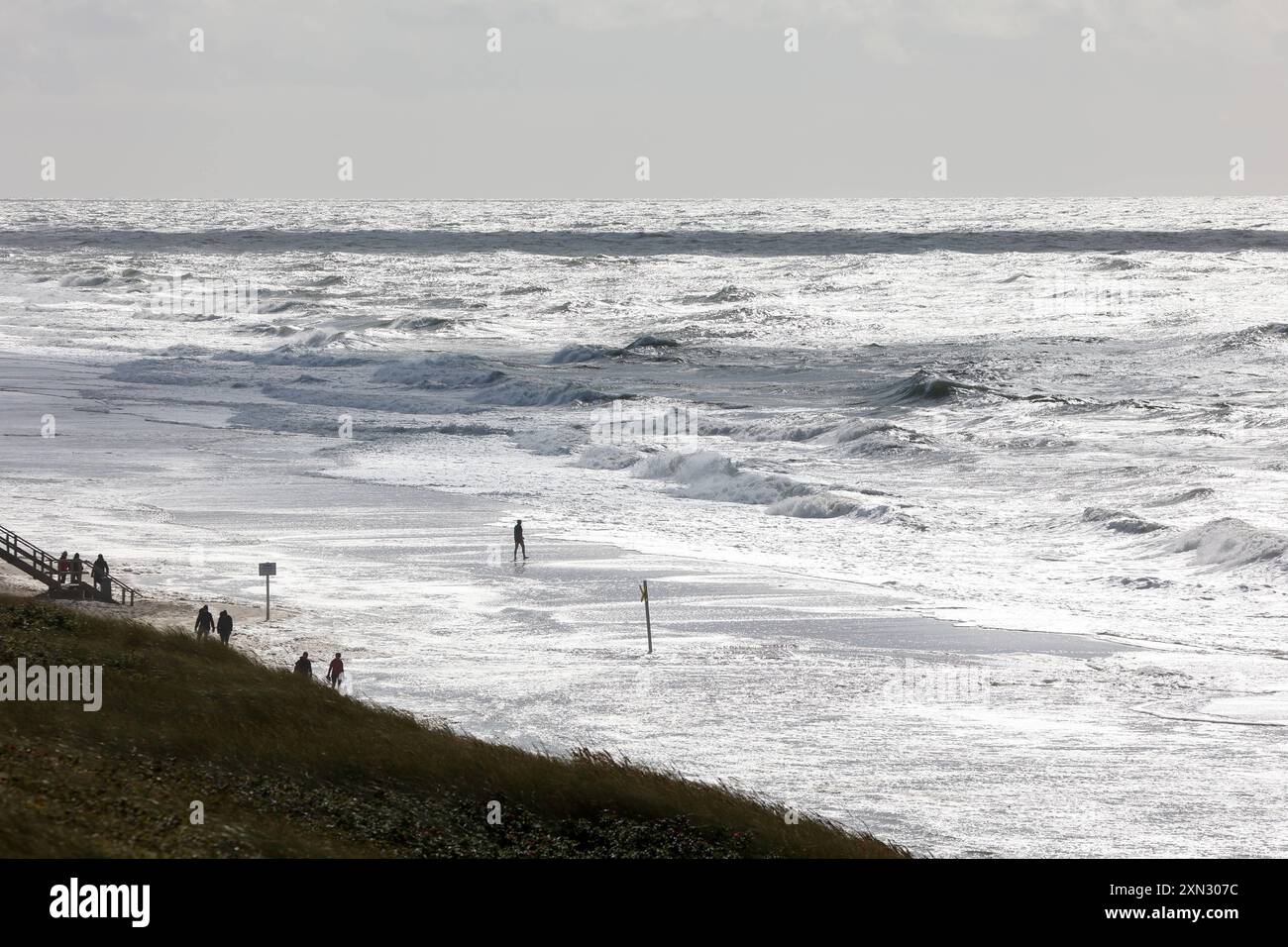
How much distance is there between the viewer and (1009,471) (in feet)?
152

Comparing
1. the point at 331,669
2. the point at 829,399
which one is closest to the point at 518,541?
the point at 331,669

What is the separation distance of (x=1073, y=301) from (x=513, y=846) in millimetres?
96343

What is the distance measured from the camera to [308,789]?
649 inches

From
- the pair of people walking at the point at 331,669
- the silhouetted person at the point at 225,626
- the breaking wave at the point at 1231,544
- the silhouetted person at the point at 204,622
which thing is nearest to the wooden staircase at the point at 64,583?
the silhouetted person at the point at 204,622

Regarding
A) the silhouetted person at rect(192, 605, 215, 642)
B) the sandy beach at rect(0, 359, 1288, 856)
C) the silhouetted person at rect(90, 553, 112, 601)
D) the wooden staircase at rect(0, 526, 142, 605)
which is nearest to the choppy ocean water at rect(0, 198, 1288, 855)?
the sandy beach at rect(0, 359, 1288, 856)

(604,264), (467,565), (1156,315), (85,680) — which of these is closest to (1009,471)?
(467,565)

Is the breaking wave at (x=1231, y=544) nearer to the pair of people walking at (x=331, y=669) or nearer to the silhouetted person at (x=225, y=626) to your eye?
the pair of people walking at (x=331, y=669)

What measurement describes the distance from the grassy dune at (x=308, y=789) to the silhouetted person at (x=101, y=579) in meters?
7.45

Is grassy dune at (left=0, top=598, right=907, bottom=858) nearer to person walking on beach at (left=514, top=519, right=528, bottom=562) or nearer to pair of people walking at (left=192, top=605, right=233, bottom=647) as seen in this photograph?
pair of people walking at (left=192, top=605, right=233, bottom=647)

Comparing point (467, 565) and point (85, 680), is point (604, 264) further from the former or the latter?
point (85, 680)

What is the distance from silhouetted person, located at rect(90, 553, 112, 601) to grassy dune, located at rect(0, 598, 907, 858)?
7.45 m

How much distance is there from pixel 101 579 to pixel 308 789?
44.4 ft

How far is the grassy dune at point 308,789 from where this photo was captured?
1400 cm

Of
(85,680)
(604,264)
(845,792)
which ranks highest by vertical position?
(604,264)
